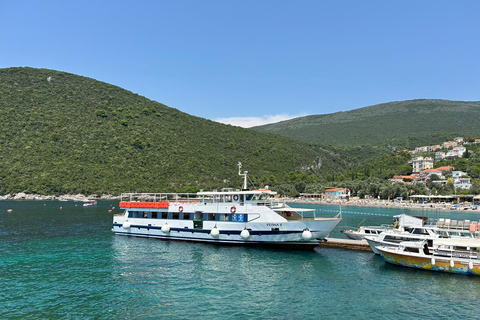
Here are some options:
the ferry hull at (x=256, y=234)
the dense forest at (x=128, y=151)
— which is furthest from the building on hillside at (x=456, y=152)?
the ferry hull at (x=256, y=234)

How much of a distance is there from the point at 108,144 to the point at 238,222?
11138 centimetres

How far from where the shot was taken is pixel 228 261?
29.9 metres

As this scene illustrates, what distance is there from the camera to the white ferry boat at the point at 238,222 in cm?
3303

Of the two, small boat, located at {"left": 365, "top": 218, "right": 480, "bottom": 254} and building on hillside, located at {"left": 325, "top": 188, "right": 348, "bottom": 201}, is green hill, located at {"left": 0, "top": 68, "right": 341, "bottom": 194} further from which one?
small boat, located at {"left": 365, "top": 218, "right": 480, "bottom": 254}

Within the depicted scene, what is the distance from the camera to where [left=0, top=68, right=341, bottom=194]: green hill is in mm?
114312

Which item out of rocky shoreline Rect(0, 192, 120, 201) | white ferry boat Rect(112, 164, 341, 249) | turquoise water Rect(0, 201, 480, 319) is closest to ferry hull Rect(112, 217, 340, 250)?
white ferry boat Rect(112, 164, 341, 249)

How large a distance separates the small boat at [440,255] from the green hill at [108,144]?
91440 mm

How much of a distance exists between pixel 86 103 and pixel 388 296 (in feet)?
510

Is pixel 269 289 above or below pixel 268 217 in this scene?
below

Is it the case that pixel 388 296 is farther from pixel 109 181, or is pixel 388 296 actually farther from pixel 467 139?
pixel 467 139

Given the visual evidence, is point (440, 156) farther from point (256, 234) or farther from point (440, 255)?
point (256, 234)

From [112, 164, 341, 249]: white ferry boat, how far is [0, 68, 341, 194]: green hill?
75.8 metres

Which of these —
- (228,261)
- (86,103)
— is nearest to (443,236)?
(228,261)

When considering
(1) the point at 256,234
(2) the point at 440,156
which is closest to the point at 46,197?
(1) the point at 256,234
